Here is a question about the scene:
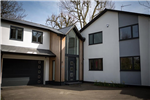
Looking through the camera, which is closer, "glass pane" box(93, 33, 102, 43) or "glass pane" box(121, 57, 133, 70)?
"glass pane" box(121, 57, 133, 70)

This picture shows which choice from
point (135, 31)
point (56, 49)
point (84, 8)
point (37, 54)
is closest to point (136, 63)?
point (135, 31)

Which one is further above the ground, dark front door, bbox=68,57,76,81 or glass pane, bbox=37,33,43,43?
glass pane, bbox=37,33,43,43

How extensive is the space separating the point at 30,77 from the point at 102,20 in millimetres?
8534

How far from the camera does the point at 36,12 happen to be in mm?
16344

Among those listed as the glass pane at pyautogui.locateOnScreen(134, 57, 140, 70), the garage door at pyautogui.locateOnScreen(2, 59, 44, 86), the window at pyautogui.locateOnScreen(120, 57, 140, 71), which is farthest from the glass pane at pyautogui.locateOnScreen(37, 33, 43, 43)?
the glass pane at pyautogui.locateOnScreen(134, 57, 140, 70)

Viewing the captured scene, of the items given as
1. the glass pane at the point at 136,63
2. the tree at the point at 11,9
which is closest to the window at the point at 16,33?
the tree at the point at 11,9

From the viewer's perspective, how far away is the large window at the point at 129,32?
39.9 feet

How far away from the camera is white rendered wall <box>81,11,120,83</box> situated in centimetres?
1330

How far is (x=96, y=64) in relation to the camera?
1480cm

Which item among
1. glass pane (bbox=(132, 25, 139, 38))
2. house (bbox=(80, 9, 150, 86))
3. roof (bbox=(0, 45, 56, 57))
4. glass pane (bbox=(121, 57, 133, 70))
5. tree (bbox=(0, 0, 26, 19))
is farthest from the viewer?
tree (bbox=(0, 0, 26, 19))

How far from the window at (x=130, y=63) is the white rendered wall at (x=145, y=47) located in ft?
1.48

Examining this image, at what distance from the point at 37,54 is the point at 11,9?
10.8 m

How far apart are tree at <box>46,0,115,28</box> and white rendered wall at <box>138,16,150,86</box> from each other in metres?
12.3

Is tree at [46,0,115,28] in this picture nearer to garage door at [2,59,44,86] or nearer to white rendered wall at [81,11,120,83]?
white rendered wall at [81,11,120,83]
